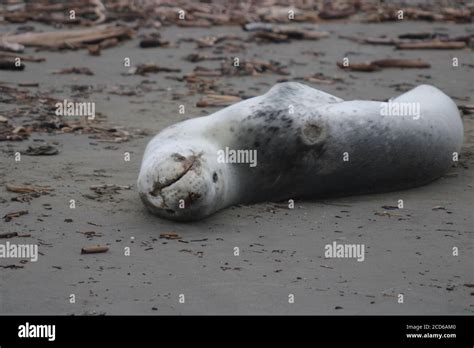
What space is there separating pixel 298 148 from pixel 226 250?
1.27m

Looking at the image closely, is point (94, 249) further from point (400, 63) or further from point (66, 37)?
point (66, 37)

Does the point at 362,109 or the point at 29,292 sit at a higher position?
the point at 362,109

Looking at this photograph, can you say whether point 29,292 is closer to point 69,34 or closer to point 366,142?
point 366,142

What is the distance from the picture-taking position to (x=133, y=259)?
20.6 feet

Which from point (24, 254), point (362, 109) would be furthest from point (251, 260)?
point (362, 109)

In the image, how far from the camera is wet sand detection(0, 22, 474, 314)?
5629 mm

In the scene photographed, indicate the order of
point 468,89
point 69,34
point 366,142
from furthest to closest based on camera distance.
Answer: point 69,34
point 468,89
point 366,142

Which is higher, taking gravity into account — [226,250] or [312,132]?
[312,132]

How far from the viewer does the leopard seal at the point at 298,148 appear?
7074 mm

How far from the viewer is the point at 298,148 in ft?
24.4

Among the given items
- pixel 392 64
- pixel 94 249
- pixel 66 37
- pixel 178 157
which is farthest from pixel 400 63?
pixel 94 249

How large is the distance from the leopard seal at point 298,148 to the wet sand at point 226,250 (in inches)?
5.1

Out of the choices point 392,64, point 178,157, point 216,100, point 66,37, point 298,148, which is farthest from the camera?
point 66,37

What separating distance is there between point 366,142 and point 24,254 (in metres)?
2.71
